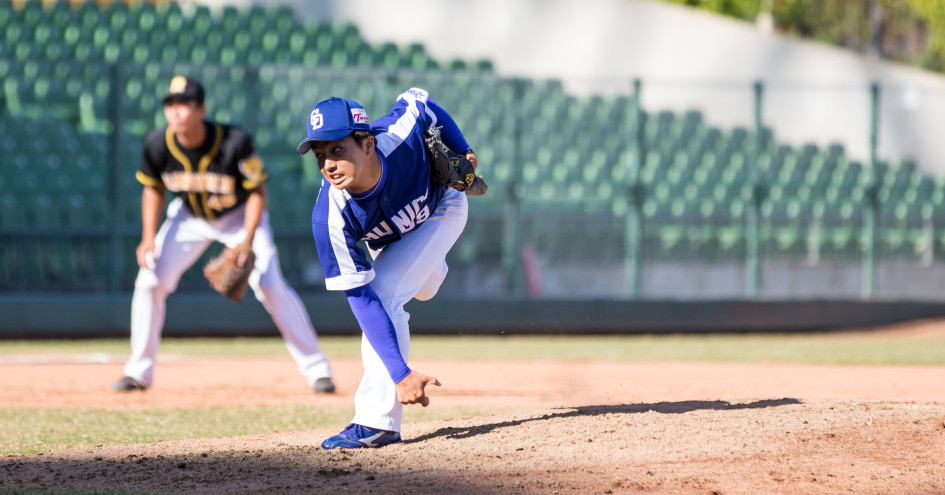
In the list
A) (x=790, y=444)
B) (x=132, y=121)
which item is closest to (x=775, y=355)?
(x=790, y=444)

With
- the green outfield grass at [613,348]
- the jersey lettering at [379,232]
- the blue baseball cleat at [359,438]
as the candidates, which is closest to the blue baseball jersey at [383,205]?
the jersey lettering at [379,232]

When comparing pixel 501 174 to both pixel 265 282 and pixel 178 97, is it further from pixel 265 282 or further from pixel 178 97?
pixel 178 97

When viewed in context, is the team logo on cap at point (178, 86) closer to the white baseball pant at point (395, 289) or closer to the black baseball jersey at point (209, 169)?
the black baseball jersey at point (209, 169)

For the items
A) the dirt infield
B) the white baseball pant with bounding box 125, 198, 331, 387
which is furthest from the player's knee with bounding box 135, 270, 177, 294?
the dirt infield

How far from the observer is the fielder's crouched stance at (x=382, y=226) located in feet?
13.8

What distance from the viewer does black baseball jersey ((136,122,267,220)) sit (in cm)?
706

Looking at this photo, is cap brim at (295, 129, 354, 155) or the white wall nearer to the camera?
cap brim at (295, 129, 354, 155)

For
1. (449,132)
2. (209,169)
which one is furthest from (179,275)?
(449,132)

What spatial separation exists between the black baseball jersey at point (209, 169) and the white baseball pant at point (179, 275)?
13cm

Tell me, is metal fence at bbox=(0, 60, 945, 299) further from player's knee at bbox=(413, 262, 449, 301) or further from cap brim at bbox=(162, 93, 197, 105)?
player's knee at bbox=(413, 262, 449, 301)

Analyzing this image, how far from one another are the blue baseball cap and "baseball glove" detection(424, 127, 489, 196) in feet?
1.91

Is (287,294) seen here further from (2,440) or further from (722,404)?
(722,404)

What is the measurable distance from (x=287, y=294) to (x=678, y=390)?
2.75m

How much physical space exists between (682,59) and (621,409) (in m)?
12.7
